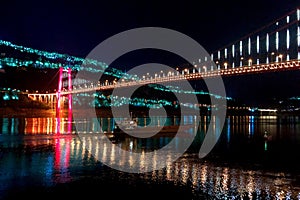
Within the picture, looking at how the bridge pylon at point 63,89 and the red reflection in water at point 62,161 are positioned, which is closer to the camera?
the red reflection in water at point 62,161

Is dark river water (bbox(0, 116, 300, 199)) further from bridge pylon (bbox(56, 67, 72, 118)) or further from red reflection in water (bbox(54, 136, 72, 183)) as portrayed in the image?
bridge pylon (bbox(56, 67, 72, 118))

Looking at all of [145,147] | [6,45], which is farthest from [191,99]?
[145,147]

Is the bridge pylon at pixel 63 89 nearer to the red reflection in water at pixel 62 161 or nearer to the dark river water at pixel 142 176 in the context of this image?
the red reflection in water at pixel 62 161

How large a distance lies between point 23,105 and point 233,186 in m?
50.0

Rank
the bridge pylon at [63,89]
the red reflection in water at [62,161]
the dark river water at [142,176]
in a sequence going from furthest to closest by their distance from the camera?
the bridge pylon at [63,89]
the red reflection in water at [62,161]
the dark river water at [142,176]

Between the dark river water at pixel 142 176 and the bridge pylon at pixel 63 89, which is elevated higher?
the bridge pylon at pixel 63 89

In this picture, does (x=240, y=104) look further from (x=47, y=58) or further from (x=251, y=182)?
(x=251, y=182)

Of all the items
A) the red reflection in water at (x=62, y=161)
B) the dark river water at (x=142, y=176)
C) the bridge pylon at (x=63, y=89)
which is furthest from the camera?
the bridge pylon at (x=63, y=89)

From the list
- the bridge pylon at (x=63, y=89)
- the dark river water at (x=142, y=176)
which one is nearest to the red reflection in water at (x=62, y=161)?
the dark river water at (x=142, y=176)

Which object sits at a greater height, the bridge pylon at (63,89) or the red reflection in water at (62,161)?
the bridge pylon at (63,89)

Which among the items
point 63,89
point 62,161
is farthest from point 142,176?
point 63,89

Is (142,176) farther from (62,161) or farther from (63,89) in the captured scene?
(63,89)

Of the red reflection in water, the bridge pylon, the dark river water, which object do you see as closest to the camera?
the dark river water

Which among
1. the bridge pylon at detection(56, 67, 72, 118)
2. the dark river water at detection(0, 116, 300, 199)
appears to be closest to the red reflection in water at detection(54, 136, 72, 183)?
the dark river water at detection(0, 116, 300, 199)
